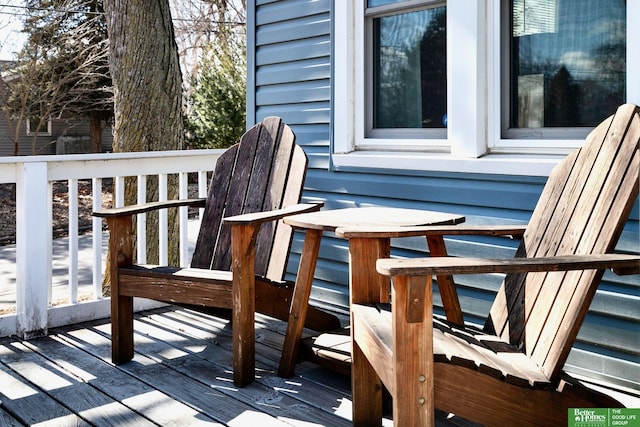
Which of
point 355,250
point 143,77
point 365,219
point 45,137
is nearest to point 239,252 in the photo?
point 365,219

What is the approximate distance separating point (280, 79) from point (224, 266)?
4.48 feet

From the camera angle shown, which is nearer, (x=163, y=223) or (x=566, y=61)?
(x=566, y=61)

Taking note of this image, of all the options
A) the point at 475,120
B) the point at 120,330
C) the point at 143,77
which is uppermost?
the point at 143,77

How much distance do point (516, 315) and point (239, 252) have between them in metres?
1.03

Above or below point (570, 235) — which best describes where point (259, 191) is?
above

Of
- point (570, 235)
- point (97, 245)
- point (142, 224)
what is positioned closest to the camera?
point (570, 235)

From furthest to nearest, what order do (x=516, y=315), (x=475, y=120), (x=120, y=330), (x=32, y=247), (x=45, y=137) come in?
(x=45, y=137)
(x=32, y=247)
(x=475, y=120)
(x=120, y=330)
(x=516, y=315)

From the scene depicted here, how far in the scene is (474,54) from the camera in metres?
3.19

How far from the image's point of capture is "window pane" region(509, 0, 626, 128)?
279 cm

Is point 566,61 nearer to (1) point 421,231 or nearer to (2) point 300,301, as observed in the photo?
(1) point 421,231

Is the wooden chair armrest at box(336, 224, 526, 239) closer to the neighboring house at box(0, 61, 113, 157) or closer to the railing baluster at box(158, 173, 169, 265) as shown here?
the railing baluster at box(158, 173, 169, 265)

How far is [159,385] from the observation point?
282 cm

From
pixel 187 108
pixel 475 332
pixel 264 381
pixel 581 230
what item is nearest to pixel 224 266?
pixel 264 381

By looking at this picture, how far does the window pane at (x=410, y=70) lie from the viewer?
3479 mm
